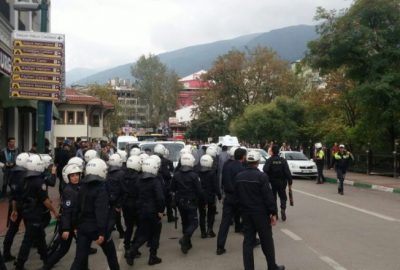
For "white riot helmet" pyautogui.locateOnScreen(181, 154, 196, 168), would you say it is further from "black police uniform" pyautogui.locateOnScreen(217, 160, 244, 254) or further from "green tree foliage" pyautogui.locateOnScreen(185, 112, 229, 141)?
"green tree foliage" pyautogui.locateOnScreen(185, 112, 229, 141)

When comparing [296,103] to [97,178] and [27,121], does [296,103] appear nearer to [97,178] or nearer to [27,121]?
[27,121]

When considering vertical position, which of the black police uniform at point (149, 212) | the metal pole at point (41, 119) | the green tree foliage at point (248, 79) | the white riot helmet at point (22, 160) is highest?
the green tree foliage at point (248, 79)

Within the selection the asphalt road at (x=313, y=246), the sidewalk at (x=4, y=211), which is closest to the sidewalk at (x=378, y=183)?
the asphalt road at (x=313, y=246)

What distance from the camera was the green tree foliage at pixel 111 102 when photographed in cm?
6706

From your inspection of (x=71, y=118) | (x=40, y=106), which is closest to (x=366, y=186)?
(x=40, y=106)

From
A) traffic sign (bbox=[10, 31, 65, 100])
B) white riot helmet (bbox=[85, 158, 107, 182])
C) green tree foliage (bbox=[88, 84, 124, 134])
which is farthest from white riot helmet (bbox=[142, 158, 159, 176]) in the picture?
green tree foliage (bbox=[88, 84, 124, 134])

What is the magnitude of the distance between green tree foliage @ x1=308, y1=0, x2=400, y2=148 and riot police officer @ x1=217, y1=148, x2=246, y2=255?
55.5ft

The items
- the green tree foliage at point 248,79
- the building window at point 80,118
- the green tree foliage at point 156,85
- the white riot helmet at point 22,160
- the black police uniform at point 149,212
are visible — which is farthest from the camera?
the green tree foliage at point 156,85

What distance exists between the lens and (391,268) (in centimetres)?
792

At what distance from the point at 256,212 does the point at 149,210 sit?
6.32 feet

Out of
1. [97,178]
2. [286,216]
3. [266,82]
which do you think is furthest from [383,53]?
[266,82]

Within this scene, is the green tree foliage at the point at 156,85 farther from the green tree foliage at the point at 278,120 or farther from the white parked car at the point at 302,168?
the white parked car at the point at 302,168

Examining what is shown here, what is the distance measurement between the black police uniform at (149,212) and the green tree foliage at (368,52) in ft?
62.9

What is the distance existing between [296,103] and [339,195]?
27.4m
